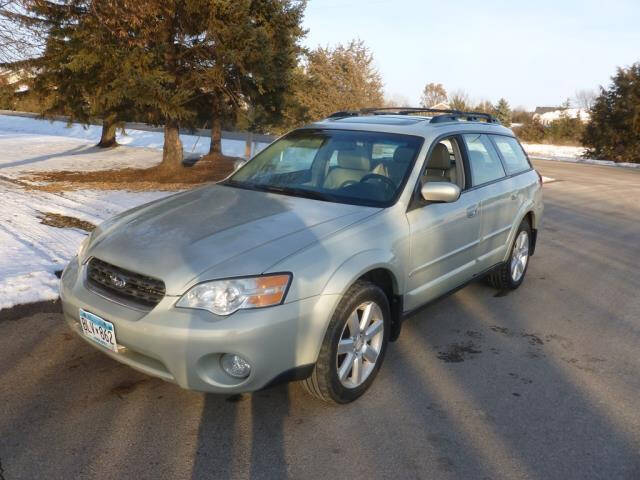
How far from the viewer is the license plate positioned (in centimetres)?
307

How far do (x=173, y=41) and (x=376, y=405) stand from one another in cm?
1164

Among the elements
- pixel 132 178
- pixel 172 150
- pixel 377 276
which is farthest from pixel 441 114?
pixel 172 150

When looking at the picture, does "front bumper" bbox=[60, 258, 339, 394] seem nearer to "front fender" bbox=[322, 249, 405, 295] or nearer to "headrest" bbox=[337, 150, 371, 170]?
"front fender" bbox=[322, 249, 405, 295]

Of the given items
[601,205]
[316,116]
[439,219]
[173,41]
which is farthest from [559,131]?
[439,219]

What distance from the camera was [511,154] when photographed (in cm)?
575

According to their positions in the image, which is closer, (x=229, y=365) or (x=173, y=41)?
(x=229, y=365)

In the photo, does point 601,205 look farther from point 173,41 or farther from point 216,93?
point 173,41

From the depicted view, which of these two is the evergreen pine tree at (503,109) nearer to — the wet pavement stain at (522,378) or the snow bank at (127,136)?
the snow bank at (127,136)

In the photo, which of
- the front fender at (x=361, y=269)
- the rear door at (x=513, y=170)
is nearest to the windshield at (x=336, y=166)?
the front fender at (x=361, y=269)

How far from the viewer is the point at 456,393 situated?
3645 mm

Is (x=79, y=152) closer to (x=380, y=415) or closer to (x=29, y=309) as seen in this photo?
(x=29, y=309)

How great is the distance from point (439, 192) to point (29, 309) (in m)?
3.39

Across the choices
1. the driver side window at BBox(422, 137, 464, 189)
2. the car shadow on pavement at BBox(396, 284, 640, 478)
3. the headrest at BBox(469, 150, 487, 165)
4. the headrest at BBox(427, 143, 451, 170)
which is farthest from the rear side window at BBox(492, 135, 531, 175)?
the car shadow on pavement at BBox(396, 284, 640, 478)

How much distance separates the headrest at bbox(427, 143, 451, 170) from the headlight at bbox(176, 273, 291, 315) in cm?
194
